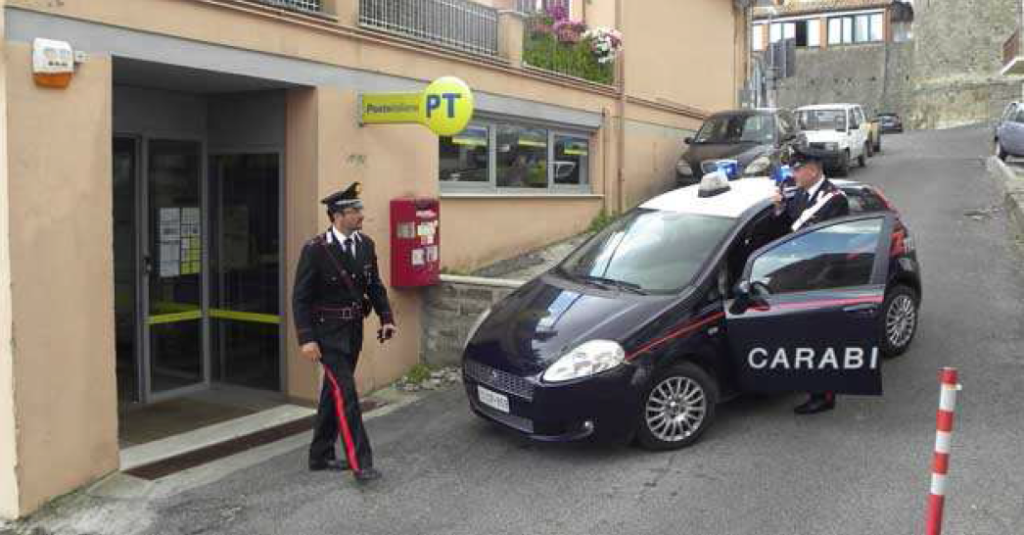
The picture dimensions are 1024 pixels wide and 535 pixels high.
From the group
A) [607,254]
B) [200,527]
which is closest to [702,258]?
[607,254]

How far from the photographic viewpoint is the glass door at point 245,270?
28.7ft

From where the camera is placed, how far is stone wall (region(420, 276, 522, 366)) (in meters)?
8.97

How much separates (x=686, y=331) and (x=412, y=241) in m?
3.48

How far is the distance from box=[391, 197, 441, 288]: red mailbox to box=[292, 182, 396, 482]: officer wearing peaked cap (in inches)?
96.0

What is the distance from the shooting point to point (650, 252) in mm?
6992

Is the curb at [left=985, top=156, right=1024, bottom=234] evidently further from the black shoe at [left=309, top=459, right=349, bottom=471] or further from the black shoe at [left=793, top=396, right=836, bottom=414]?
the black shoe at [left=309, top=459, right=349, bottom=471]

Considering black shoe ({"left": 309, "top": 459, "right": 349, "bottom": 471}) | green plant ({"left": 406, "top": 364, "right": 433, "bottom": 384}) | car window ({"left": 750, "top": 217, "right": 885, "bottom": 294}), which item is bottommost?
black shoe ({"left": 309, "top": 459, "right": 349, "bottom": 471})

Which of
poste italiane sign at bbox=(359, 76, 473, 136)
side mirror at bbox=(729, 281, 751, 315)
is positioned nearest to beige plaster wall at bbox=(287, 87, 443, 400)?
poste italiane sign at bbox=(359, 76, 473, 136)

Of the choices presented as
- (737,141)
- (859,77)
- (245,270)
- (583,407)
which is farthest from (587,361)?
(859,77)

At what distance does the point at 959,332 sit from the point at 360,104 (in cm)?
581

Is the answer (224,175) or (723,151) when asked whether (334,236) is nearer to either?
(224,175)

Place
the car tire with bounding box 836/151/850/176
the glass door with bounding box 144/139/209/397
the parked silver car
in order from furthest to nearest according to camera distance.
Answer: the parked silver car, the car tire with bounding box 836/151/850/176, the glass door with bounding box 144/139/209/397

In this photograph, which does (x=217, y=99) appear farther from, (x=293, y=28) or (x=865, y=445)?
(x=865, y=445)

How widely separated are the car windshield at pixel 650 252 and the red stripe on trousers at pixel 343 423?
199 cm
